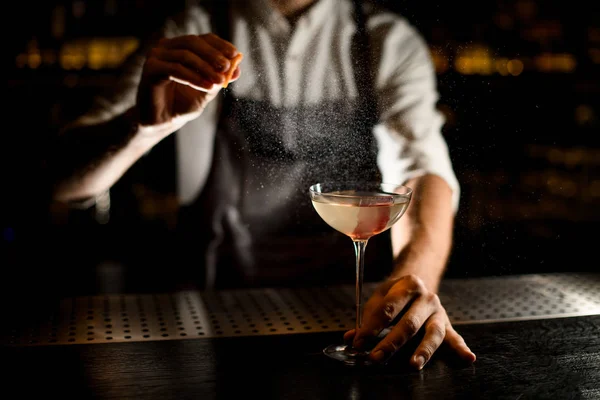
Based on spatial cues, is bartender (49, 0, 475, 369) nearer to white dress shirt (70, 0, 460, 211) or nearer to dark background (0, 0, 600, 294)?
white dress shirt (70, 0, 460, 211)

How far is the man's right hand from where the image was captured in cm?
147

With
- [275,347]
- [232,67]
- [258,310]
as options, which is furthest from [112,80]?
[275,347]

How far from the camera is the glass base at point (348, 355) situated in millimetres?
1185

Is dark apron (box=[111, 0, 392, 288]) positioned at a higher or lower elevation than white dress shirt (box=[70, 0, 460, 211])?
lower

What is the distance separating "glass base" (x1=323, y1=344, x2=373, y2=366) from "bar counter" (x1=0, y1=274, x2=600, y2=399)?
0.02 metres

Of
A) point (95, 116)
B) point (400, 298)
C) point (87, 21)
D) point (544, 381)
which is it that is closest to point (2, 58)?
point (87, 21)

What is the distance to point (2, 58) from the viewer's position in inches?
115

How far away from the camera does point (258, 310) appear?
151cm

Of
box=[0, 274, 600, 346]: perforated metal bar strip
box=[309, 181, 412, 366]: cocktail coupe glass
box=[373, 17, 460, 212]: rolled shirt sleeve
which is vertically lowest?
box=[0, 274, 600, 346]: perforated metal bar strip

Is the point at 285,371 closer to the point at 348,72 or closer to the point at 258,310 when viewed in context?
the point at 258,310

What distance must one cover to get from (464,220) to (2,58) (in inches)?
83.4

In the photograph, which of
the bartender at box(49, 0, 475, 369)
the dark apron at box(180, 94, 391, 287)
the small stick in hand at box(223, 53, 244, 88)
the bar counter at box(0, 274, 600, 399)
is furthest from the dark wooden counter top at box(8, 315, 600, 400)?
the small stick in hand at box(223, 53, 244, 88)

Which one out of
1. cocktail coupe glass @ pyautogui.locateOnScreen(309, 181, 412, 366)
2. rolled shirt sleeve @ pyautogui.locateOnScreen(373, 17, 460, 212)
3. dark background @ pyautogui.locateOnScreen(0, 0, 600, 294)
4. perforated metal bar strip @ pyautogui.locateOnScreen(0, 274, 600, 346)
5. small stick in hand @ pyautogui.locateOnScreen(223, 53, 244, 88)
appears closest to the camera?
cocktail coupe glass @ pyautogui.locateOnScreen(309, 181, 412, 366)

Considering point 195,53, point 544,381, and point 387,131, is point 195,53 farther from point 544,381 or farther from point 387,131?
point 544,381
